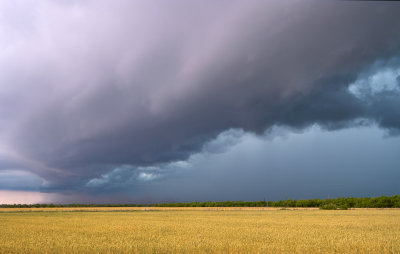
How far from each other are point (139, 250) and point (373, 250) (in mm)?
11829

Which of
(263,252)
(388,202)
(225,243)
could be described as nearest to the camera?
(263,252)

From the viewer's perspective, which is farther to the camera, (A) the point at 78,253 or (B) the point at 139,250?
(B) the point at 139,250

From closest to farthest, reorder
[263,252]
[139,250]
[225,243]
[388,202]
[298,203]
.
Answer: [263,252]
[139,250]
[225,243]
[388,202]
[298,203]

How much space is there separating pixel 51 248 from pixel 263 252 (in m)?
11.2

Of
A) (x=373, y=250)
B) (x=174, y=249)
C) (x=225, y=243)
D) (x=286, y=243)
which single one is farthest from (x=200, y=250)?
(x=373, y=250)

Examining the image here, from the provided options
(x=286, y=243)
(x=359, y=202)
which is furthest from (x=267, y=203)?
(x=286, y=243)

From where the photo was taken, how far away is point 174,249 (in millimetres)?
16984

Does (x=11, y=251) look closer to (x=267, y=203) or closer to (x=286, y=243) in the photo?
(x=286, y=243)

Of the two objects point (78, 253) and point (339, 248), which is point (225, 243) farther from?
point (78, 253)

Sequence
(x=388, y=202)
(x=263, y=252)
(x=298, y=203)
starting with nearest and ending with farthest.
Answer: (x=263, y=252) < (x=388, y=202) < (x=298, y=203)

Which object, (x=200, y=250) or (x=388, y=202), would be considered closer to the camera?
(x=200, y=250)

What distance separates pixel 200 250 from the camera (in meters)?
16.6

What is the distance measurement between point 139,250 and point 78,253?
9.75 ft

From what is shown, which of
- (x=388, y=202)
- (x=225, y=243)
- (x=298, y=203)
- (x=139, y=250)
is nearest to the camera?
(x=139, y=250)
